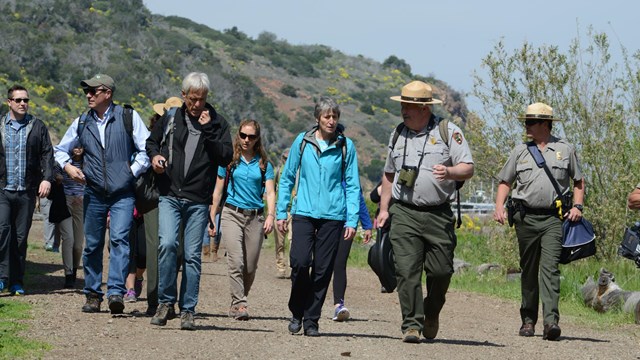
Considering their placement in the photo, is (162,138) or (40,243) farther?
(40,243)

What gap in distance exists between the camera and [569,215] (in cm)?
1209

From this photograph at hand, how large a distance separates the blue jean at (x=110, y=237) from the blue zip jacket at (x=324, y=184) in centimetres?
165

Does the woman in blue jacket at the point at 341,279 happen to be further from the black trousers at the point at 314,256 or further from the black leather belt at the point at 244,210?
the black trousers at the point at 314,256

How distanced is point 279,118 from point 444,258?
87765mm

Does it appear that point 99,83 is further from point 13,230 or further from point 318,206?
point 13,230

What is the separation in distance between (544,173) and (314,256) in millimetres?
2397

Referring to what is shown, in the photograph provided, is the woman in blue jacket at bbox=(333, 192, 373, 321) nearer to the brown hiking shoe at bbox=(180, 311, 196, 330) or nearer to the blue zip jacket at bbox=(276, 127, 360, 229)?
the blue zip jacket at bbox=(276, 127, 360, 229)

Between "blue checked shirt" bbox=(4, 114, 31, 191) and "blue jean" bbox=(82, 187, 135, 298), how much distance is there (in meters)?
1.85

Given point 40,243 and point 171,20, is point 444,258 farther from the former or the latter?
point 171,20

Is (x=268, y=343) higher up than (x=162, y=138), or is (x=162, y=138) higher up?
(x=162, y=138)

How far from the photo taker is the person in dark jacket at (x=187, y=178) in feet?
36.3

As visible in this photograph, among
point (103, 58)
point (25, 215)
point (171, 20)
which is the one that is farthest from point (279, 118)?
point (25, 215)

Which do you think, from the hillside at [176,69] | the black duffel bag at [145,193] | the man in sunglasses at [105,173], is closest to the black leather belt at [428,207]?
the black duffel bag at [145,193]

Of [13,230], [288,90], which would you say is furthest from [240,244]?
[288,90]
